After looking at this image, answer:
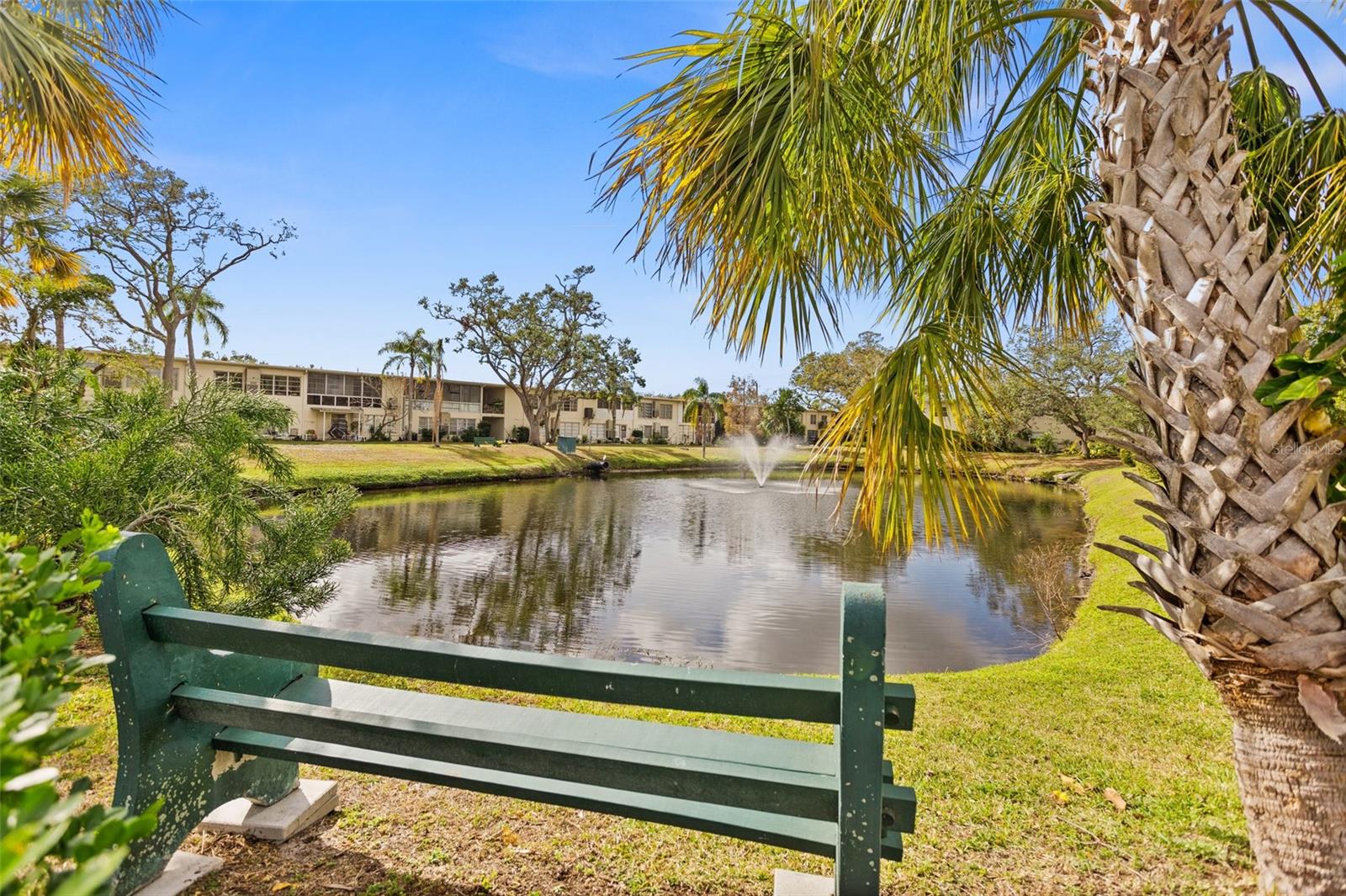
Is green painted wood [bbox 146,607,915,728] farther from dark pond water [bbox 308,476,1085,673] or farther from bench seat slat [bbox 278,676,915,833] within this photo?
dark pond water [bbox 308,476,1085,673]

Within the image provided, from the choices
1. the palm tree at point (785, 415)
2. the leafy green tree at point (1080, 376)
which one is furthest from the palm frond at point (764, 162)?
the palm tree at point (785, 415)

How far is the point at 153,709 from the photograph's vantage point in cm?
180

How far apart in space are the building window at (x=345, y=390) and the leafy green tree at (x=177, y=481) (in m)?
45.5

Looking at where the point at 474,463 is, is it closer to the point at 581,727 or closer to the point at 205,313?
the point at 205,313

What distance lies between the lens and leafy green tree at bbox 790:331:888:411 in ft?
144

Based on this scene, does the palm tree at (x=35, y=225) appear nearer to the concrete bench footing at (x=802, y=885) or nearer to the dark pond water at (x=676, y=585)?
the dark pond water at (x=676, y=585)

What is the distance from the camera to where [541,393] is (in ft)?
150

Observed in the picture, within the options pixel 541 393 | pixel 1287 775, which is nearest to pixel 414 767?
pixel 1287 775

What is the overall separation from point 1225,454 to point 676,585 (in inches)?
394

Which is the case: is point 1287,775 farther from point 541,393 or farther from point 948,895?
point 541,393

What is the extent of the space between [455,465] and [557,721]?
101 ft

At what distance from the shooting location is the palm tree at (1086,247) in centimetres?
223

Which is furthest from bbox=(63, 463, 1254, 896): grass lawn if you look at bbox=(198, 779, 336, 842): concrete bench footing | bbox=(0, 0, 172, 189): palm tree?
bbox=(0, 0, 172, 189): palm tree

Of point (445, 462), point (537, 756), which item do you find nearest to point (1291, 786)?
point (537, 756)
